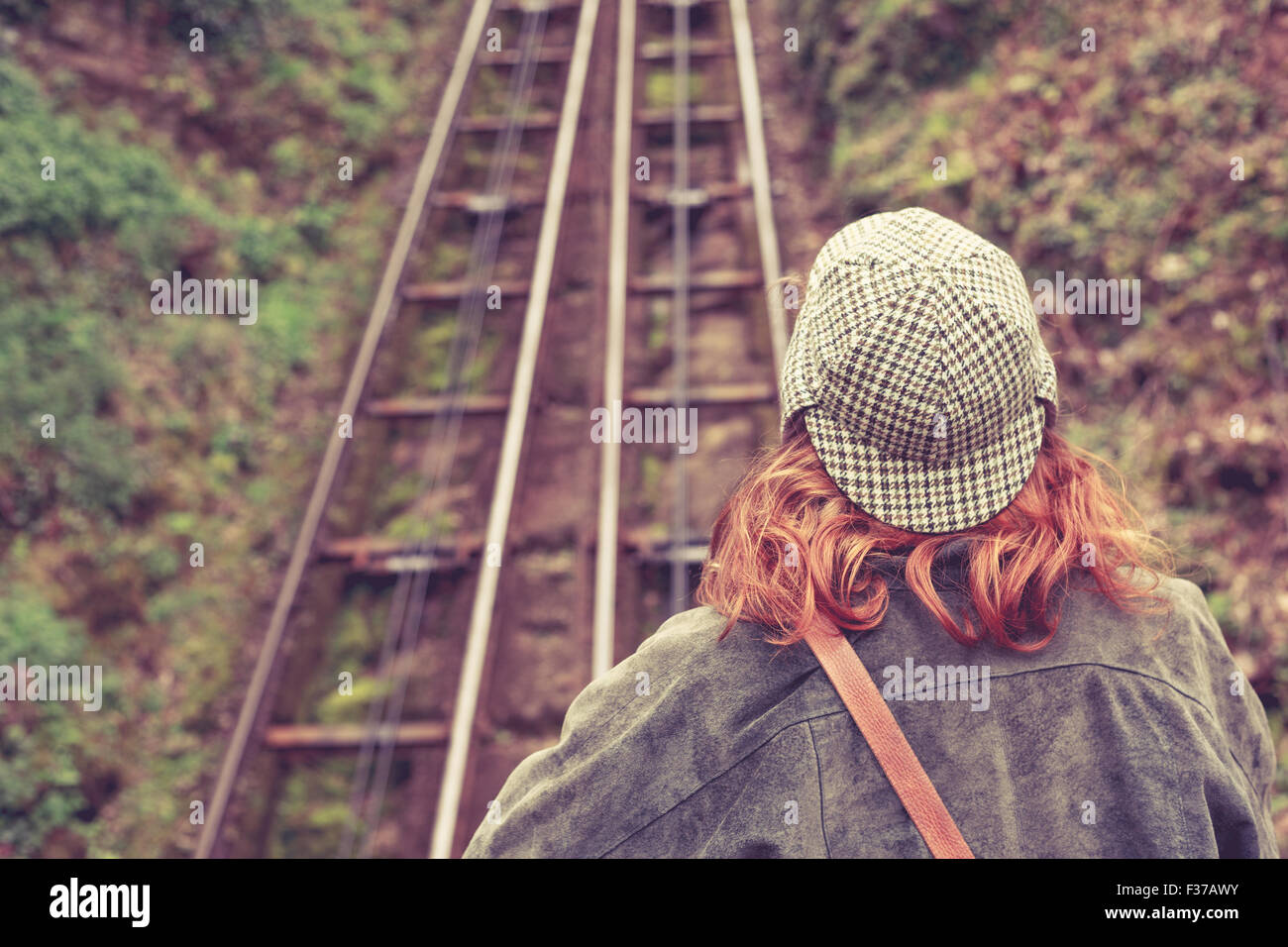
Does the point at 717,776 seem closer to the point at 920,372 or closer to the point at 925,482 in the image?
the point at 925,482

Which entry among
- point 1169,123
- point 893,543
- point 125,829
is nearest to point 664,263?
point 1169,123

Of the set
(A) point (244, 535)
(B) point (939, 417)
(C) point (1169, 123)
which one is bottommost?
(A) point (244, 535)

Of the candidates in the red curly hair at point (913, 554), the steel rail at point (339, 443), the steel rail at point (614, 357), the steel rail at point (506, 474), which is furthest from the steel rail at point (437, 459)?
the red curly hair at point (913, 554)

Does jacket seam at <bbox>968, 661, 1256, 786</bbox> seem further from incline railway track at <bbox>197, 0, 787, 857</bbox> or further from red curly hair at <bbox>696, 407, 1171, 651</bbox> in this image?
incline railway track at <bbox>197, 0, 787, 857</bbox>

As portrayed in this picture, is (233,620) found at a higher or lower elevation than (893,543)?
lower

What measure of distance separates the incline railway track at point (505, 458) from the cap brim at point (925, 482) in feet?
10.2

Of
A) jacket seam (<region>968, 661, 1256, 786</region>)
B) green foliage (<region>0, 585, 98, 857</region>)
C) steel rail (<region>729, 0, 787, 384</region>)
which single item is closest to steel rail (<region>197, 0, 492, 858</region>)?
green foliage (<region>0, 585, 98, 857</region>)

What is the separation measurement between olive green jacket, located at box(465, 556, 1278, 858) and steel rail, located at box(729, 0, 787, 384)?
3.38 meters

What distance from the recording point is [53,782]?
445 centimetres

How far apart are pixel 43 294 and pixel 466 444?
2.92 metres

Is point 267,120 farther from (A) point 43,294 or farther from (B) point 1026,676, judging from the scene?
(B) point 1026,676

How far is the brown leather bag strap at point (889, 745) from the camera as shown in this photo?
112 cm
